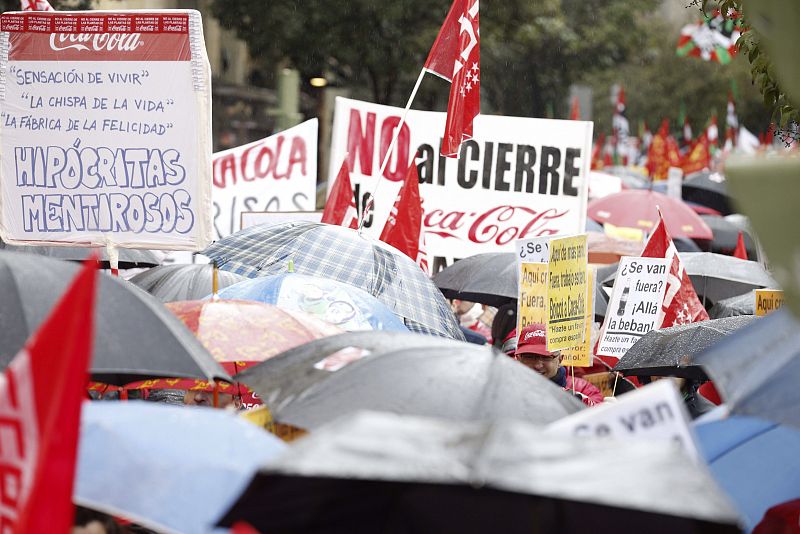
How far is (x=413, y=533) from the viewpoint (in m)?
3.81

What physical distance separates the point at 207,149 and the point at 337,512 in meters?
3.29

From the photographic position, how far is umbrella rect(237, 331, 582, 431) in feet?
14.4

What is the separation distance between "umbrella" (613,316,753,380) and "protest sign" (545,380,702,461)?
124 inches

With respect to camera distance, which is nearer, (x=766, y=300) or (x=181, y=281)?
(x=766, y=300)

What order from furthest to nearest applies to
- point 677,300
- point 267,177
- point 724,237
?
point 724,237 → point 267,177 → point 677,300

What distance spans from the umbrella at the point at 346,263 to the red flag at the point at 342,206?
176 centimetres

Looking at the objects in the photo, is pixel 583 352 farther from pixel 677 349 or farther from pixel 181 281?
pixel 181 281

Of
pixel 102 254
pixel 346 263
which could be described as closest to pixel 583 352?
pixel 346 263

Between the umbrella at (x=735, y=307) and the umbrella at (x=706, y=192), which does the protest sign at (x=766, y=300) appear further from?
the umbrella at (x=706, y=192)

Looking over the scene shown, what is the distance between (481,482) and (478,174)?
803 centimetres

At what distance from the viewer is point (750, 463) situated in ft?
15.9

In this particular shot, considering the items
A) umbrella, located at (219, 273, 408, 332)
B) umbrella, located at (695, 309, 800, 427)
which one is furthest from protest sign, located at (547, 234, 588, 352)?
umbrella, located at (695, 309, 800, 427)

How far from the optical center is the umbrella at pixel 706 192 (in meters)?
24.4

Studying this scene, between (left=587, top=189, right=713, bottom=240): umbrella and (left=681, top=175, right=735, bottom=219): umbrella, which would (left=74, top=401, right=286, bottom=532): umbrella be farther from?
(left=681, top=175, right=735, bottom=219): umbrella
